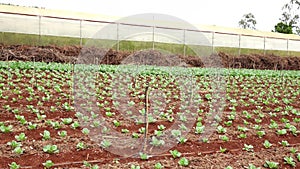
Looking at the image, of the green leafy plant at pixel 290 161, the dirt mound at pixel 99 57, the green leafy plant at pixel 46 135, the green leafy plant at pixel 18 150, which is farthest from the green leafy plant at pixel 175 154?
the dirt mound at pixel 99 57

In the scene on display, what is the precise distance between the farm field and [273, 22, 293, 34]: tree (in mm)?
37406

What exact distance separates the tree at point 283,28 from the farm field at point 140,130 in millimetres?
37406

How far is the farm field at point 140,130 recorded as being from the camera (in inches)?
163

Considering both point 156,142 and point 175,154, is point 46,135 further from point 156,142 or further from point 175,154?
point 175,154

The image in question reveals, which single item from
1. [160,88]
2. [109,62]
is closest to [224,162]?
[160,88]

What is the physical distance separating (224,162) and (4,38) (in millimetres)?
16286

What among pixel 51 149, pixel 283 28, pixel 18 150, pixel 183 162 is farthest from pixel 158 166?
pixel 283 28

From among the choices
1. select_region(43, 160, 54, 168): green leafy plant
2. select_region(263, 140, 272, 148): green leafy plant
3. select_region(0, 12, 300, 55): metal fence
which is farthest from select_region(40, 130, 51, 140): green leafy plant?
select_region(0, 12, 300, 55): metal fence

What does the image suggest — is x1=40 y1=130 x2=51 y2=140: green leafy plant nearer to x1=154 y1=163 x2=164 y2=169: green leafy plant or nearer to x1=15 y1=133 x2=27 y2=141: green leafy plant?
x1=15 y1=133 x2=27 y2=141: green leafy plant

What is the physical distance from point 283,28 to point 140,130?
43.5 m

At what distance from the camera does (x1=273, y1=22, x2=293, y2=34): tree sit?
143ft

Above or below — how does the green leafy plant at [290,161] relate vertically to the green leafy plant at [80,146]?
below

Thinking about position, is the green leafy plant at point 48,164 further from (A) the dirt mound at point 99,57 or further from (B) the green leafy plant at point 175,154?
(A) the dirt mound at point 99,57

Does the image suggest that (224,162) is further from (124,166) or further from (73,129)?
(73,129)
